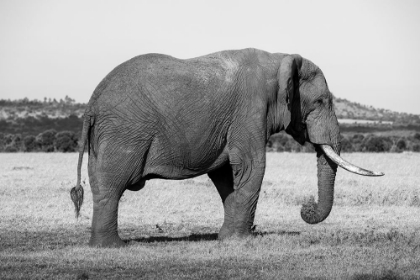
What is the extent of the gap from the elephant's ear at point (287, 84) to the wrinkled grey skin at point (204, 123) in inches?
0.7

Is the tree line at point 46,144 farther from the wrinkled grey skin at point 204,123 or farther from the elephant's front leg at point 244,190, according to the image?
the elephant's front leg at point 244,190

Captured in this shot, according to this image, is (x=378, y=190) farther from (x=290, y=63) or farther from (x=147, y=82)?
(x=147, y=82)

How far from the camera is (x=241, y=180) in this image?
43.2 feet

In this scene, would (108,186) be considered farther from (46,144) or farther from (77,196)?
(46,144)

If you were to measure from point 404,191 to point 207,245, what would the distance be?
1088 cm

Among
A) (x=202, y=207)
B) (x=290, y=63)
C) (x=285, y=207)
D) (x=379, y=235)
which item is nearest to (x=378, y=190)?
(x=285, y=207)

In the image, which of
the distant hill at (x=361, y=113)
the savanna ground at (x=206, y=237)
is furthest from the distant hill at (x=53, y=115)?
the savanna ground at (x=206, y=237)

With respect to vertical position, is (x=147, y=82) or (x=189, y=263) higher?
(x=147, y=82)

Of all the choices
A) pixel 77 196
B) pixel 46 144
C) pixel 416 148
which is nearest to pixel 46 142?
pixel 46 144

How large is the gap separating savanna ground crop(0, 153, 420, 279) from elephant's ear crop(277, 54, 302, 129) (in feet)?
6.84

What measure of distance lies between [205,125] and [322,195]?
256 centimetres

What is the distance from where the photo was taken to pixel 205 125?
501 inches

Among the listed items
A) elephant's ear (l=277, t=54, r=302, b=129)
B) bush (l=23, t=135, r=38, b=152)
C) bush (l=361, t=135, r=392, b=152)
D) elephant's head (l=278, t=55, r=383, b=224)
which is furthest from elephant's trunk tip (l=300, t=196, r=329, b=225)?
bush (l=23, t=135, r=38, b=152)

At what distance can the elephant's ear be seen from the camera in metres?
13.2
